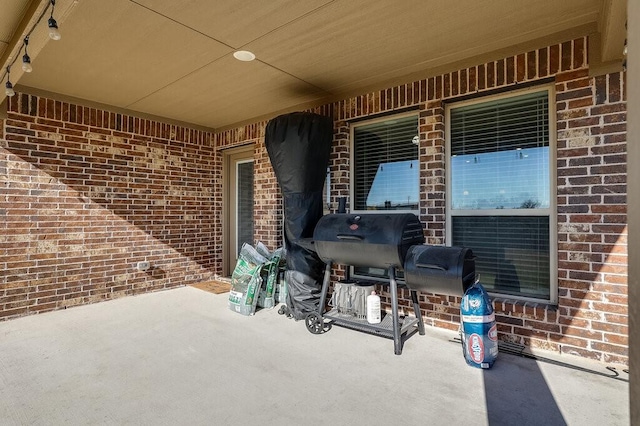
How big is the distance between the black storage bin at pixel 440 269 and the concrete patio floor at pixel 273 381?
0.59 metres

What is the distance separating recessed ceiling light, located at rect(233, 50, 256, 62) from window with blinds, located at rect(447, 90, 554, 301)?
2.02 metres

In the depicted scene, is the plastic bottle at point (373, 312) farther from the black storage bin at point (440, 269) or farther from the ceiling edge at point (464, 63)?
the ceiling edge at point (464, 63)

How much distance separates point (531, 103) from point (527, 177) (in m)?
0.66

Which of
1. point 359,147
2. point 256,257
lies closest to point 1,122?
point 256,257

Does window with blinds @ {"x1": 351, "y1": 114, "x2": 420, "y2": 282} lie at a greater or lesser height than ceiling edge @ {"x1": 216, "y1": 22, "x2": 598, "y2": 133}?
lesser

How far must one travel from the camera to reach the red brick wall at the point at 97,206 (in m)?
3.97

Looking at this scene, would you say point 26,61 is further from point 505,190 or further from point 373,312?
point 505,190

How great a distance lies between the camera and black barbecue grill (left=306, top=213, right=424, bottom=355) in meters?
2.93

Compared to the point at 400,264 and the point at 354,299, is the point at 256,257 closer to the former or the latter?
the point at 354,299

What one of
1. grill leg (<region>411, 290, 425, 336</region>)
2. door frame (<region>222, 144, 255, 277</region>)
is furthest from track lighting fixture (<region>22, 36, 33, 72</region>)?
grill leg (<region>411, 290, 425, 336</region>)

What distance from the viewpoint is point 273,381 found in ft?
8.13

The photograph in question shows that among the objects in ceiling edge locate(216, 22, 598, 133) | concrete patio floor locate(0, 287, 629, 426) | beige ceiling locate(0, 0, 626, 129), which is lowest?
concrete patio floor locate(0, 287, 629, 426)

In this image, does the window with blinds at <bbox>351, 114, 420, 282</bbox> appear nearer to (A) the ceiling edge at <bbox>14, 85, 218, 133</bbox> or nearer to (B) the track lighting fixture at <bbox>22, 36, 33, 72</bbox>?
(A) the ceiling edge at <bbox>14, 85, 218, 133</bbox>

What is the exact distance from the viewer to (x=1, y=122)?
3.88m
